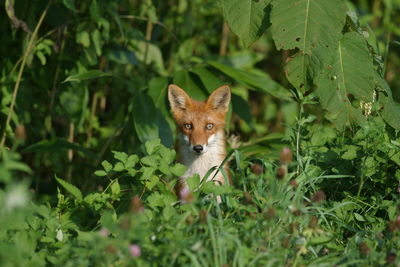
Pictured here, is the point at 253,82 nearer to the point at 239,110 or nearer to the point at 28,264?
the point at 239,110

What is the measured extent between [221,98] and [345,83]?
6.05 feet

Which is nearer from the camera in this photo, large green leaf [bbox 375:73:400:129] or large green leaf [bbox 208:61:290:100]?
large green leaf [bbox 375:73:400:129]

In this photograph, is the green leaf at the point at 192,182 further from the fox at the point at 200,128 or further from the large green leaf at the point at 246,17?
the fox at the point at 200,128

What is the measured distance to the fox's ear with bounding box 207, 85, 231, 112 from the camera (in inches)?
246

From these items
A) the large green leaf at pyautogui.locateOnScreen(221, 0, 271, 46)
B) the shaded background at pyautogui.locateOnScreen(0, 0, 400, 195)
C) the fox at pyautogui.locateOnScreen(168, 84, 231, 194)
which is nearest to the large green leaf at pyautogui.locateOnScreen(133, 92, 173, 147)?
the shaded background at pyautogui.locateOnScreen(0, 0, 400, 195)

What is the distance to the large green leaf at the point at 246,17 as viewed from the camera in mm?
4676

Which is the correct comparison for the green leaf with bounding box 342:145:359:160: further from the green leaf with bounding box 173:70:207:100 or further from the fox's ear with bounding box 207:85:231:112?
the green leaf with bounding box 173:70:207:100

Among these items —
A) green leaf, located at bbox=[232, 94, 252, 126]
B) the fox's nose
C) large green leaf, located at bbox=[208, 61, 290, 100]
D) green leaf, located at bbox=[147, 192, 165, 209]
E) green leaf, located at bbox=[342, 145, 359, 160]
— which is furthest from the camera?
green leaf, located at bbox=[232, 94, 252, 126]

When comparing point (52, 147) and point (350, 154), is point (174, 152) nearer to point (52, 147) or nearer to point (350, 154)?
point (350, 154)

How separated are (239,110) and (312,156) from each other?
1699 mm

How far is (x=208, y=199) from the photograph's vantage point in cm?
447

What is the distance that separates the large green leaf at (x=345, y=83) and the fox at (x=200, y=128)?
Answer: 1.60 m

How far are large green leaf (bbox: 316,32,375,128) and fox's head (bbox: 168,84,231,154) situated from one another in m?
1.60

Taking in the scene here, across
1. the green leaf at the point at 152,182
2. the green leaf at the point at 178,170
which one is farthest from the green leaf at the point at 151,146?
the green leaf at the point at 178,170
